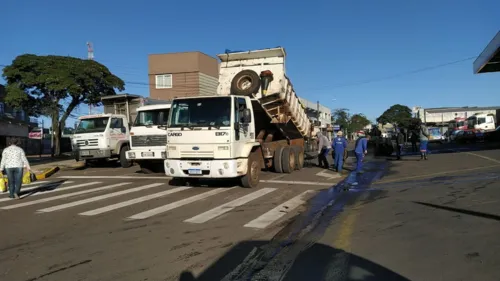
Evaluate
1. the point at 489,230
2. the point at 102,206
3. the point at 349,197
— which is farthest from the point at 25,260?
the point at 349,197

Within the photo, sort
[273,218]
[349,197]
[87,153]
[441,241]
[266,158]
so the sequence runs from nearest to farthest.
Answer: [441,241], [273,218], [349,197], [266,158], [87,153]

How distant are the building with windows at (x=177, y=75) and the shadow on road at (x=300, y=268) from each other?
1468 inches

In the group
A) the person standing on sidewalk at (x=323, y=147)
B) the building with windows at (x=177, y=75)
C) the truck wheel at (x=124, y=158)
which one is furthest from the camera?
the building with windows at (x=177, y=75)

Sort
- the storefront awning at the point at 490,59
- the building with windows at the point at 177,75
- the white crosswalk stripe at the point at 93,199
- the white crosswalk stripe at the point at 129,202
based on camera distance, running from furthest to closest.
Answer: the building with windows at the point at 177,75 < the storefront awning at the point at 490,59 < the white crosswalk stripe at the point at 93,199 < the white crosswalk stripe at the point at 129,202

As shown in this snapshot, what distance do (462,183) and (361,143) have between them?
463cm

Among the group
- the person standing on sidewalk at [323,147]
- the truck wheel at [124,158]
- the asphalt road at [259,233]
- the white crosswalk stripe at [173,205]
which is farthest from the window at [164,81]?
the white crosswalk stripe at [173,205]

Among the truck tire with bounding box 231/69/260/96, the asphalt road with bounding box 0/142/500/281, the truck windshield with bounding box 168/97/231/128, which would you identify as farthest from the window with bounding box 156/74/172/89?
the truck windshield with bounding box 168/97/231/128

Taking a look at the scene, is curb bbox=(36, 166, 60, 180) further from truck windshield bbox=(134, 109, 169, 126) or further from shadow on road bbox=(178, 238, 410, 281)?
shadow on road bbox=(178, 238, 410, 281)

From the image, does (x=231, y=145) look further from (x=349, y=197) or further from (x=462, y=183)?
(x=462, y=183)

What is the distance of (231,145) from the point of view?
34.2 ft

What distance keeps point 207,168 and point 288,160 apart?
15.7 ft

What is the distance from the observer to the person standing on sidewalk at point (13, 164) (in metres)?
10.2

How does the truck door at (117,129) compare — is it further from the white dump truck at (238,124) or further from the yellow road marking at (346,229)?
the yellow road marking at (346,229)

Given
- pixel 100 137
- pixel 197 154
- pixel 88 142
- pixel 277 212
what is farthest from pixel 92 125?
pixel 277 212
